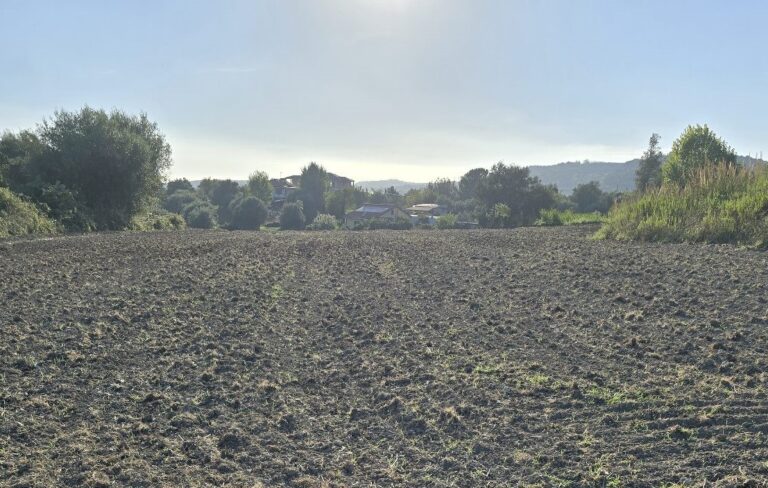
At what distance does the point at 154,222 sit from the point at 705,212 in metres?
25.5

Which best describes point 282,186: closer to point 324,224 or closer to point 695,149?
point 324,224

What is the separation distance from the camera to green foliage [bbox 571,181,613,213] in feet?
208

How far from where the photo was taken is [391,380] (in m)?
4.96

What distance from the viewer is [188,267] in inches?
438

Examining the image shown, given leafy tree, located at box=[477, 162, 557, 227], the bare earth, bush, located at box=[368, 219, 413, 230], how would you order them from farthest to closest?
leafy tree, located at box=[477, 162, 557, 227] < bush, located at box=[368, 219, 413, 230] < the bare earth

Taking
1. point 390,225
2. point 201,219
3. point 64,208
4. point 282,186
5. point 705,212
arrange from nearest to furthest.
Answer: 1. point 705,212
2. point 64,208
3. point 390,225
4. point 201,219
5. point 282,186

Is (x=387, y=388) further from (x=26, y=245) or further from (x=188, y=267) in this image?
(x=26, y=245)

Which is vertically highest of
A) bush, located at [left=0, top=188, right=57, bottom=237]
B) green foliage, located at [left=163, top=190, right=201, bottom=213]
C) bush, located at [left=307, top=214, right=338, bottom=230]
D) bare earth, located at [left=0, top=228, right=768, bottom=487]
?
green foliage, located at [left=163, top=190, right=201, bottom=213]

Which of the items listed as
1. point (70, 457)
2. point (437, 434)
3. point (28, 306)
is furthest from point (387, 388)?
point (28, 306)

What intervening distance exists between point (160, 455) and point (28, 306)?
→ 15.6 ft

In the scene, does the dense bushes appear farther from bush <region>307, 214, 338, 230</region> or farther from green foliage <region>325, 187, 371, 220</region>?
green foliage <region>325, 187, 371, 220</region>

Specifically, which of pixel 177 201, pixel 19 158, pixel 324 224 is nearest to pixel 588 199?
pixel 324 224

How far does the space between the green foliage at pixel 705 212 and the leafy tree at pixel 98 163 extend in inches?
821

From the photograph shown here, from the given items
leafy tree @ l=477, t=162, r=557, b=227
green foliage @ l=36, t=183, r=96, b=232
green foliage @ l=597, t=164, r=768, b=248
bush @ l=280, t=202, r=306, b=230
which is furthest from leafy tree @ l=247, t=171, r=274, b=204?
green foliage @ l=597, t=164, r=768, b=248
